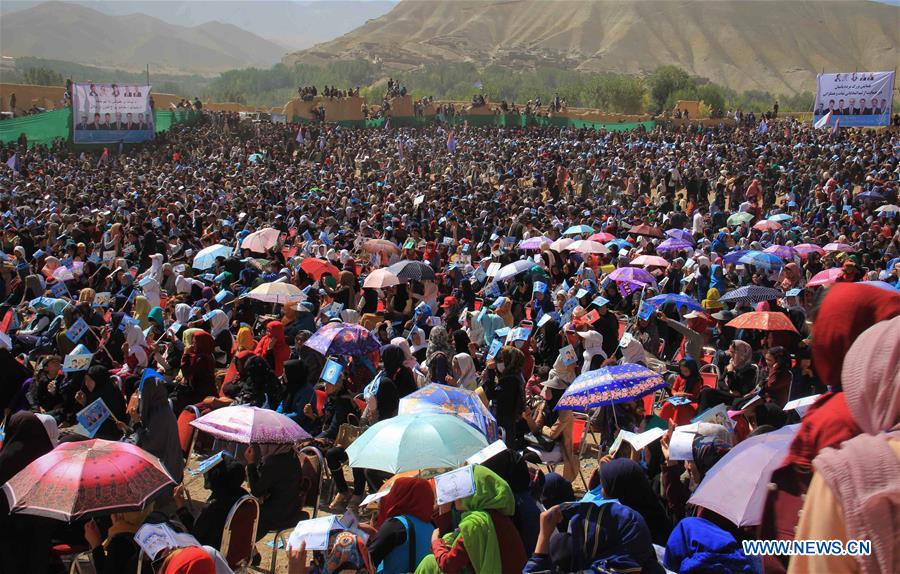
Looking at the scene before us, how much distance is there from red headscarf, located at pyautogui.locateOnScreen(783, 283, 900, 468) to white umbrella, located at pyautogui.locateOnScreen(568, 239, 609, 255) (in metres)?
12.3

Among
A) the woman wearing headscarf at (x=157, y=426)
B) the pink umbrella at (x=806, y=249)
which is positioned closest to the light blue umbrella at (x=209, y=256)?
the woman wearing headscarf at (x=157, y=426)

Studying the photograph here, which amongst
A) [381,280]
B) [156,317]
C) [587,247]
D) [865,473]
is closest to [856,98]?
[587,247]

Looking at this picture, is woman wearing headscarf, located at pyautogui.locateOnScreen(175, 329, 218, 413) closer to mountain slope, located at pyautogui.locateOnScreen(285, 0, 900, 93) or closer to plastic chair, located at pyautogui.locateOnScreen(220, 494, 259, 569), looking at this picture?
plastic chair, located at pyautogui.locateOnScreen(220, 494, 259, 569)

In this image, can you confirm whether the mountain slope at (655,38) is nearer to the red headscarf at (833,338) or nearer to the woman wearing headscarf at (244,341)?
the woman wearing headscarf at (244,341)

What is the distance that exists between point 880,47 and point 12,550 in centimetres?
16914

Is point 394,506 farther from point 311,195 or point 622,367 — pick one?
point 311,195

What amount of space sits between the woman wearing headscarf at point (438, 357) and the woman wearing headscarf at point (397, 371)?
387mm

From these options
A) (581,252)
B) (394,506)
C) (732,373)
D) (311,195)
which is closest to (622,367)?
(732,373)

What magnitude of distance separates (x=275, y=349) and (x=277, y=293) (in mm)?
2047

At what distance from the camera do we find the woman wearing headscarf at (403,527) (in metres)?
4.36

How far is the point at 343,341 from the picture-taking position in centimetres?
870

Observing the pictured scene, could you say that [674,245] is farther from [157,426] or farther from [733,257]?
[157,426]

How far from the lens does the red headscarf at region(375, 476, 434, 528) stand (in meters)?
4.50

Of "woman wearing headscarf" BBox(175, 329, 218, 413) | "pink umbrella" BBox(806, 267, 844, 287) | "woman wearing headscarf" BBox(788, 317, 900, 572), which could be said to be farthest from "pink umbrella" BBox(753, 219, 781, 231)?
"woman wearing headscarf" BBox(788, 317, 900, 572)
